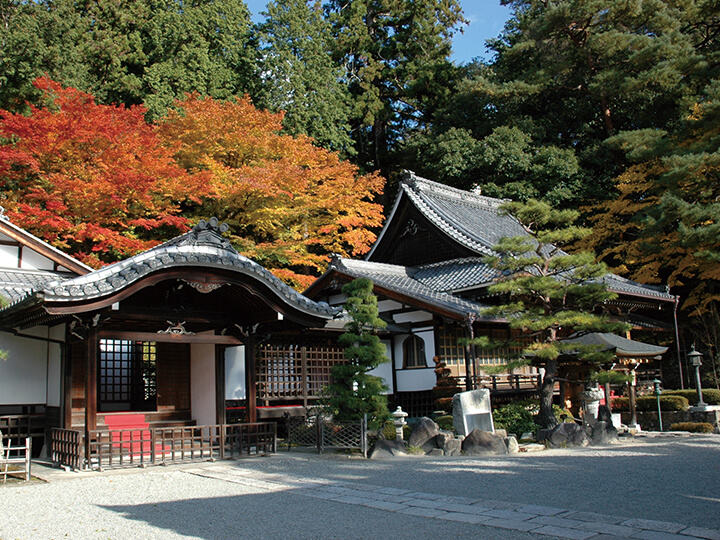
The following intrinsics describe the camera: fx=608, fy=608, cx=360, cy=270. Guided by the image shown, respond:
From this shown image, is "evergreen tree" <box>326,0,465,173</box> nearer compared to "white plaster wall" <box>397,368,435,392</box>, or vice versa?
"white plaster wall" <box>397,368,435,392</box>

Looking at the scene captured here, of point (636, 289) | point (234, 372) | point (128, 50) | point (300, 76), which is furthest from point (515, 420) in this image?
point (128, 50)

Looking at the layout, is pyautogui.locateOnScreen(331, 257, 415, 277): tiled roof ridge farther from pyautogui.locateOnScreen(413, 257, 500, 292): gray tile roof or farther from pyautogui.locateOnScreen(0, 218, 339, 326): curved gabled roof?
pyautogui.locateOnScreen(0, 218, 339, 326): curved gabled roof

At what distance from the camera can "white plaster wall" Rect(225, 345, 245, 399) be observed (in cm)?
1476

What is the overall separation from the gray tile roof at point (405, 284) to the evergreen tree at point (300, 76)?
9958 millimetres

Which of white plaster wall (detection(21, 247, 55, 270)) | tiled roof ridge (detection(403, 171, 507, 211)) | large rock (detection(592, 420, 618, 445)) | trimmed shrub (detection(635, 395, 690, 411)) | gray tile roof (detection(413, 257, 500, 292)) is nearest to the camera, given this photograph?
large rock (detection(592, 420, 618, 445))

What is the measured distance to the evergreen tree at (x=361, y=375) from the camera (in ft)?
39.7

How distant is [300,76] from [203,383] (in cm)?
1906

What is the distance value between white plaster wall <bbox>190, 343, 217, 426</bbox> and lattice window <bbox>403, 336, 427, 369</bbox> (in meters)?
6.75

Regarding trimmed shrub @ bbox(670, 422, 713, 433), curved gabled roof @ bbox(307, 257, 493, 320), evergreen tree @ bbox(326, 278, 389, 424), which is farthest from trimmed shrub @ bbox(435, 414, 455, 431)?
trimmed shrub @ bbox(670, 422, 713, 433)

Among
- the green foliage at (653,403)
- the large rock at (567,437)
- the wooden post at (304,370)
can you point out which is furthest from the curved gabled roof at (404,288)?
the green foliage at (653,403)

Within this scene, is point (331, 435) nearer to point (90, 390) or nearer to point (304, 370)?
point (304, 370)

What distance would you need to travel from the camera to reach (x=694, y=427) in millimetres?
16344

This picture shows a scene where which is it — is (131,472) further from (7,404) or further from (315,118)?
(315,118)

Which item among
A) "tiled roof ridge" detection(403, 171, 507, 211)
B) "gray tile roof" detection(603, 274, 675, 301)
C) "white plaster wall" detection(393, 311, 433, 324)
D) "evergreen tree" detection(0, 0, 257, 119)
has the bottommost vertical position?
"white plaster wall" detection(393, 311, 433, 324)
